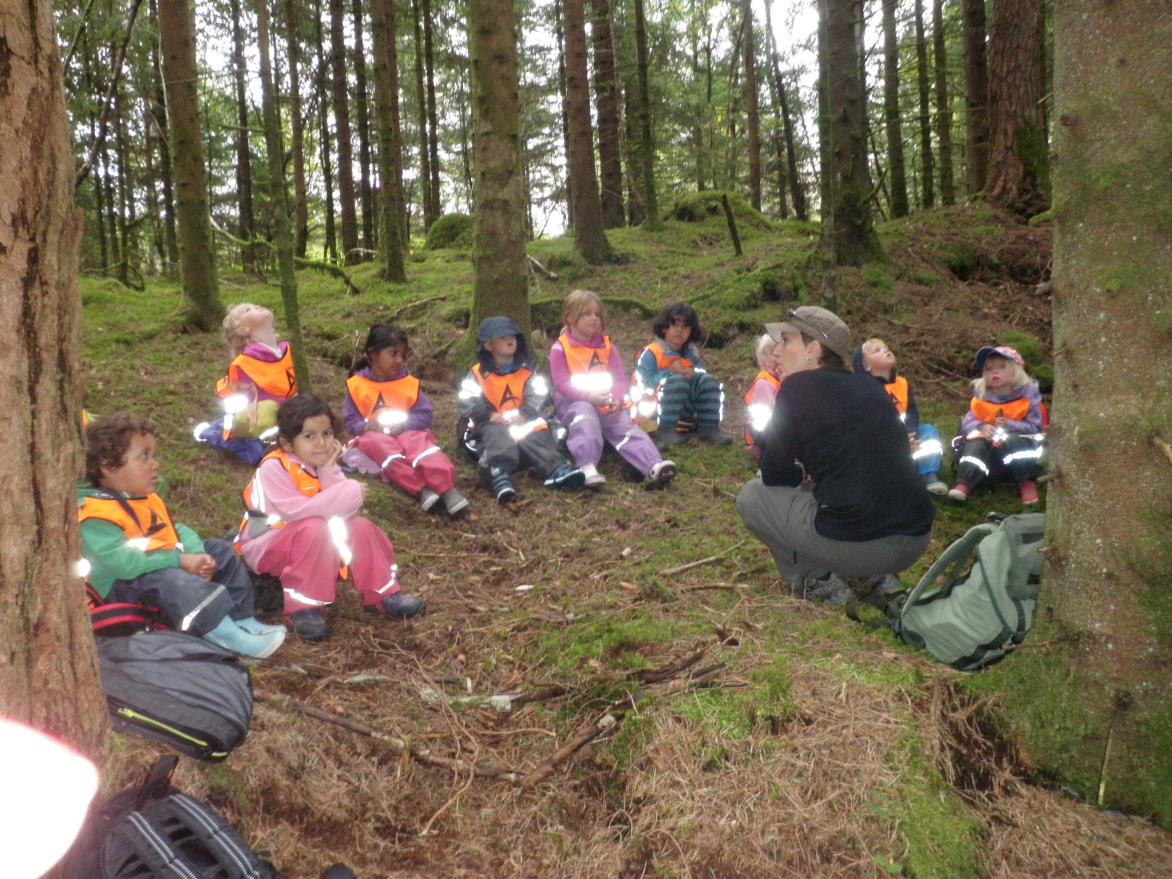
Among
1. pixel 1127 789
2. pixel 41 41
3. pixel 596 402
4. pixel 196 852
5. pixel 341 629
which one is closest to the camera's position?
pixel 41 41

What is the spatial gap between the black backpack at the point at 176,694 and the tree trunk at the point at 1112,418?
2861mm

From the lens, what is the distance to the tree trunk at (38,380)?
2014mm

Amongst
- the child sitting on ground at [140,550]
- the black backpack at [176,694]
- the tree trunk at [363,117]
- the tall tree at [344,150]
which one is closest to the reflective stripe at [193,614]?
the child sitting on ground at [140,550]

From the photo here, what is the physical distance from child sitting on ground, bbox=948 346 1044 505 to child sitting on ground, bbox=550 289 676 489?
7.86 ft

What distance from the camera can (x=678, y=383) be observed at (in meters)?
7.41

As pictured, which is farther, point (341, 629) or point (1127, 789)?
point (341, 629)

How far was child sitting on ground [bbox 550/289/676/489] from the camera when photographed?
6.82 m

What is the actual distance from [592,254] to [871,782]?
9508 millimetres

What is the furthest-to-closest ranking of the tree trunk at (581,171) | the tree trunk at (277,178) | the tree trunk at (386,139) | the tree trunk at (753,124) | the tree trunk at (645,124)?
the tree trunk at (753,124), the tree trunk at (645,124), the tree trunk at (581,171), the tree trunk at (386,139), the tree trunk at (277,178)

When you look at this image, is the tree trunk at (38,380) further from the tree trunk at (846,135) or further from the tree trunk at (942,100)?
the tree trunk at (942,100)

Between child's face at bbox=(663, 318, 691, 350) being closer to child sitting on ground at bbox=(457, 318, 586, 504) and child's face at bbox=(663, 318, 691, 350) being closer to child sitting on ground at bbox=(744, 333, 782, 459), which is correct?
child sitting on ground at bbox=(744, 333, 782, 459)

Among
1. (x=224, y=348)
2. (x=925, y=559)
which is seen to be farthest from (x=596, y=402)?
(x=224, y=348)

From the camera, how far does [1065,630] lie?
3012 millimetres

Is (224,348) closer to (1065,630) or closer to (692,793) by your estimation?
(692,793)
